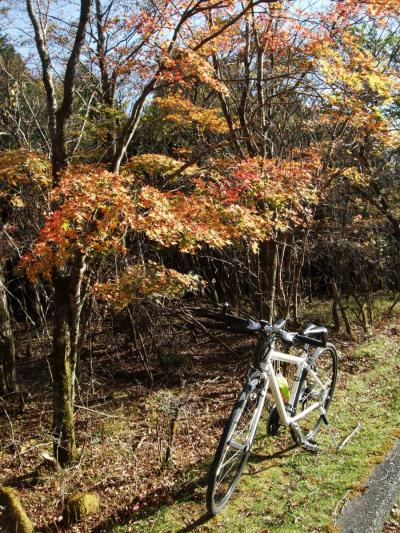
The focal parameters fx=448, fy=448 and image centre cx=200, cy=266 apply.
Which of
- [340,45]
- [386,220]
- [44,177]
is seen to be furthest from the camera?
[386,220]

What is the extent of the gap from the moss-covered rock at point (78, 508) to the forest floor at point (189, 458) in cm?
7

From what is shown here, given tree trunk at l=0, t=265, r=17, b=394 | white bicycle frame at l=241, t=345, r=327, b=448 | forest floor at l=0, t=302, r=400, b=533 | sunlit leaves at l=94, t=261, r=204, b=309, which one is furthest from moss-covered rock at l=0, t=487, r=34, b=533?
tree trunk at l=0, t=265, r=17, b=394

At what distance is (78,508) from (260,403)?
1857 millimetres

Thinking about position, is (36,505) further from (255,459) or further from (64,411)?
(255,459)

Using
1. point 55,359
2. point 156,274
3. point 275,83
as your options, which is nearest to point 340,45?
point 275,83

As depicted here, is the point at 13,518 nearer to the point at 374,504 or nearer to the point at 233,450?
the point at 233,450

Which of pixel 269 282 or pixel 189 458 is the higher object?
pixel 269 282

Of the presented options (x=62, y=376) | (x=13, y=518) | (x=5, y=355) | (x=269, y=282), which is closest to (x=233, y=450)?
(x=13, y=518)

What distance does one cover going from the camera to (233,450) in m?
3.35

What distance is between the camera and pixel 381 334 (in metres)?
9.99

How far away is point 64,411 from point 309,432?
2.56 metres

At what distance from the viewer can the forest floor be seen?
11.2 feet

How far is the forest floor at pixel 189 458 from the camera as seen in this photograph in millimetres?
3414

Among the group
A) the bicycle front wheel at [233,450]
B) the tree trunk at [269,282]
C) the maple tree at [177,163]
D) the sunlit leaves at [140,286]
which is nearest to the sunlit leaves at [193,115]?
the maple tree at [177,163]
